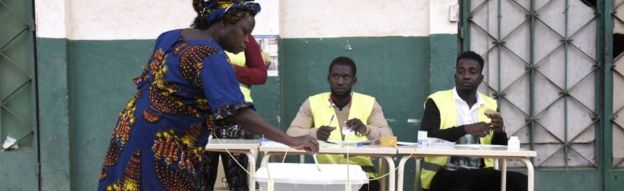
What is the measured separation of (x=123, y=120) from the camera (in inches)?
88.3

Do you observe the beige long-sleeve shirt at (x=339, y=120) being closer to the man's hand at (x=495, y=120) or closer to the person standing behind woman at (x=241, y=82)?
the person standing behind woman at (x=241, y=82)

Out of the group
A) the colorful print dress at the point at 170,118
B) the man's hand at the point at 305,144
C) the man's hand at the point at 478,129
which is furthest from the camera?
the man's hand at the point at 478,129

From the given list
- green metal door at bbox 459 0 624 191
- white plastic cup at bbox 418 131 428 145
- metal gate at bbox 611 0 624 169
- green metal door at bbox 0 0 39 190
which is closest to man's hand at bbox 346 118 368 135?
white plastic cup at bbox 418 131 428 145

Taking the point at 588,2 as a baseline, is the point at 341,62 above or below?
below

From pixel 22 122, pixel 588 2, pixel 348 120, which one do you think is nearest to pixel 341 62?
pixel 348 120

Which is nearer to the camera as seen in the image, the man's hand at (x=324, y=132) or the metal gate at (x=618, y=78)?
the man's hand at (x=324, y=132)

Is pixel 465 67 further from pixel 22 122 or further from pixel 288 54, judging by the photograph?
pixel 22 122

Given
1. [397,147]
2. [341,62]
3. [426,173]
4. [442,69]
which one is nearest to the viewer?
[397,147]

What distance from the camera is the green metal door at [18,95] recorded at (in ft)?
16.3

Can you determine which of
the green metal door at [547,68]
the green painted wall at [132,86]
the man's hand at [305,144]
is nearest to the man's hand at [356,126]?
the green painted wall at [132,86]

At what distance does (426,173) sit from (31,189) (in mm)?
3035

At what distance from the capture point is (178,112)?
217 centimetres

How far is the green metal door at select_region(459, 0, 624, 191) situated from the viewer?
15.9ft

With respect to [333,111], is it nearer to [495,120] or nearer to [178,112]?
[495,120]
